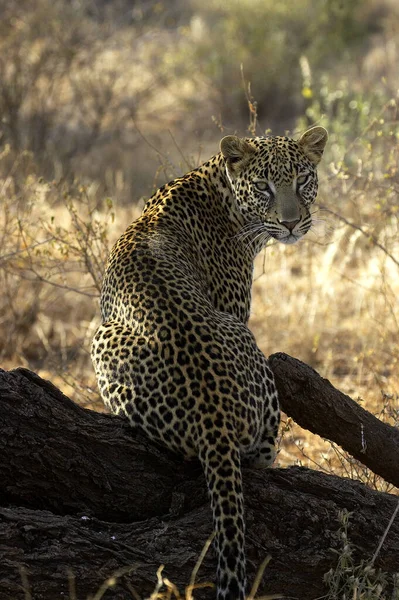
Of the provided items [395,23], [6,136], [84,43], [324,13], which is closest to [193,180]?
[6,136]

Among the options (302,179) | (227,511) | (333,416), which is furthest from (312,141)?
(227,511)

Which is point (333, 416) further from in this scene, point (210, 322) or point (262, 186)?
point (262, 186)

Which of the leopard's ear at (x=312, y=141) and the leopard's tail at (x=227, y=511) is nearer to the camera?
the leopard's tail at (x=227, y=511)

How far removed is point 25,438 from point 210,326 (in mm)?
967

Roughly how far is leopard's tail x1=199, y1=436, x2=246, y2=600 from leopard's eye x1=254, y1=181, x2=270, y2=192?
2019 millimetres

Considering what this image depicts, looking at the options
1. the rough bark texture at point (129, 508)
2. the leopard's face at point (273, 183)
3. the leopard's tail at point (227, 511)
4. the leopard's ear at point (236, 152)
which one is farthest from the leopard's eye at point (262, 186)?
the leopard's tail at point (227, 511)

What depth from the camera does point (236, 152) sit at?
19.7 feet

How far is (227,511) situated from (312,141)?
110 inches

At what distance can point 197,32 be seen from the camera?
2008cm

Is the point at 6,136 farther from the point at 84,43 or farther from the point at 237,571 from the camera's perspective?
the point at 237,571

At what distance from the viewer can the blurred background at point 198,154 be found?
7.96m

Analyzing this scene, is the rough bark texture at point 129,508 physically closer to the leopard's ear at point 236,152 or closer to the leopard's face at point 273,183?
the leopard's face at point 273,183

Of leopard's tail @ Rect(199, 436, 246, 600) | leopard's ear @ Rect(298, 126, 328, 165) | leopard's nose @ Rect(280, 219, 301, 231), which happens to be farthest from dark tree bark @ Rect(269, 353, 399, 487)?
leopard's ear @ Rect(298, 126, 328, 165)

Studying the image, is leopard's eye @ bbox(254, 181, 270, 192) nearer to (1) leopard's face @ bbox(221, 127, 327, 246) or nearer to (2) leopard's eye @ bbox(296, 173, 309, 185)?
(1) leopard's face @ bbox(221, 127, 327, 246)
